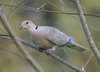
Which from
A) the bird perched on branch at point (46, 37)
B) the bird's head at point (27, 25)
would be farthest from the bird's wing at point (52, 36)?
the bird's head at point (27, 25)

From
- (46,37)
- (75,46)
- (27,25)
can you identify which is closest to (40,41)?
(46,37)

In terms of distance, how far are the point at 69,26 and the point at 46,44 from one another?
2.14m

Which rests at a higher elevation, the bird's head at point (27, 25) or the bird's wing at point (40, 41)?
the bird's head at point (27, 25)

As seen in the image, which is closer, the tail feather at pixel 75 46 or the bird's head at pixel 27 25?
the bird's head at pixel 27 25

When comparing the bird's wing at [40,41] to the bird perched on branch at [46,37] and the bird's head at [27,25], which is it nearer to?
the bird perched on branch at [46,37]

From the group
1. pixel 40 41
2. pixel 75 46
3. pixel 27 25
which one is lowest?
pixel 75 46

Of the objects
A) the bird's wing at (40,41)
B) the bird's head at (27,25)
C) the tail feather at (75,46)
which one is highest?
the bird's head at (27,25)

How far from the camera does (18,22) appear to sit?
5.29 metres

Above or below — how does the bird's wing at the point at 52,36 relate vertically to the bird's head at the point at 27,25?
below

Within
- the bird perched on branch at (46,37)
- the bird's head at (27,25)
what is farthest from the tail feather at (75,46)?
the bird's head at (27,25)

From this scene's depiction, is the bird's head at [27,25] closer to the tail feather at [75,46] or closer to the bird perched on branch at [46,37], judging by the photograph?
the bird perched on branch at [46,37]

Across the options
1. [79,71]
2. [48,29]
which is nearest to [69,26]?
[48,29]

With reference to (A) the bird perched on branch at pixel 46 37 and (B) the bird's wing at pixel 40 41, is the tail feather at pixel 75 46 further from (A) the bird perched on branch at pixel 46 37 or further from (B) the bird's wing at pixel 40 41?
(B) the bird's wing at pixel 40 41

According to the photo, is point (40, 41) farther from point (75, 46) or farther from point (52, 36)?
point (75, 46)
